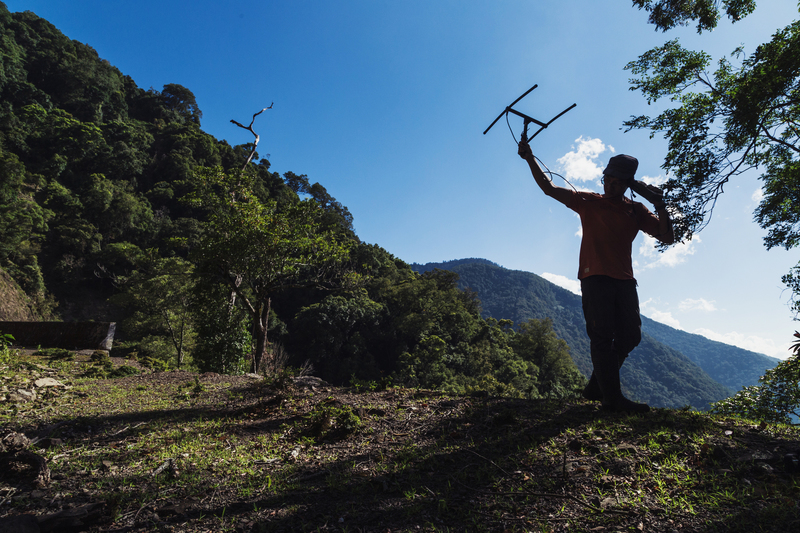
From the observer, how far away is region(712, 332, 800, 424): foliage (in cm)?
410

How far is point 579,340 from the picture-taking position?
13725 centimetres

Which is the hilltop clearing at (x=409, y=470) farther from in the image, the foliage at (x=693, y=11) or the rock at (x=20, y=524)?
the foliage at (x=693, y=11)

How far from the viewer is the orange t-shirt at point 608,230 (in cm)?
290

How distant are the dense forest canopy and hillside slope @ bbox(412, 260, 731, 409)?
99.8ft

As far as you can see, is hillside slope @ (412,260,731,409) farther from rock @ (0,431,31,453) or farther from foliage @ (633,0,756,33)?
rock @ (0,431,31,453)

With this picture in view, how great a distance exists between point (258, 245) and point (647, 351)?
145m

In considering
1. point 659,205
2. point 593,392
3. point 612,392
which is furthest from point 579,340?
point 659,205

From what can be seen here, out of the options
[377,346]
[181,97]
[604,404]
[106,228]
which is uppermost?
[181,97]

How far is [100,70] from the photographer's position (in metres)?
58.2

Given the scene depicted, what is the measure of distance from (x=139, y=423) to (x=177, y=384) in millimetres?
2902

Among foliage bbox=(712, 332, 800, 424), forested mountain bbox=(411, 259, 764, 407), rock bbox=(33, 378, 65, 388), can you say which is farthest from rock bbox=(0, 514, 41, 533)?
forested mountain bbox=(411, 259, 764, 407)

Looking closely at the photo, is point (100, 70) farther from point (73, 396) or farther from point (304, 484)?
point (304, 484)

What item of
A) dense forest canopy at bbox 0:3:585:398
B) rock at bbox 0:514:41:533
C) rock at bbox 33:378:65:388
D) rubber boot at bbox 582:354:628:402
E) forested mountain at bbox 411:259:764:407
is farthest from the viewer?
forested mountain at bbox 411:259:764:407

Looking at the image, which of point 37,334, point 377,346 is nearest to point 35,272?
point 37,334
